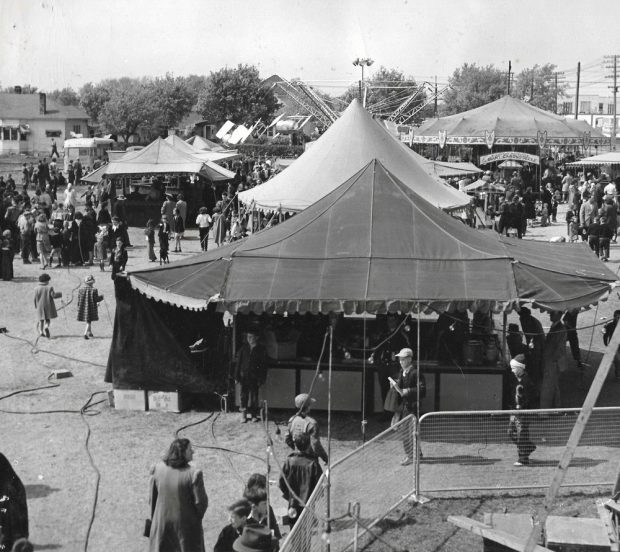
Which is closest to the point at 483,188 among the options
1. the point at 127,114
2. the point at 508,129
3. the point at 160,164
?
the point at 508,129

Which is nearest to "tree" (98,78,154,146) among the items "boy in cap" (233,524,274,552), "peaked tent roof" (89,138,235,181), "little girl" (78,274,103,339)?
"peaked tent roof" (89,138,235,181)

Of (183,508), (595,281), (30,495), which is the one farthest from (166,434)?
(595,281)

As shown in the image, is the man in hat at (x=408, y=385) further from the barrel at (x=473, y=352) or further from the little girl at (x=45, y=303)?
the little girl at (x=45, y=303)

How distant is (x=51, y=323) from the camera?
62.5 feet

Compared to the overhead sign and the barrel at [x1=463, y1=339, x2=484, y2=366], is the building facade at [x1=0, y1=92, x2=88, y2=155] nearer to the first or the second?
the overhead sign

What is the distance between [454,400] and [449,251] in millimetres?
2081

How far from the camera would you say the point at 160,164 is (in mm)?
33219

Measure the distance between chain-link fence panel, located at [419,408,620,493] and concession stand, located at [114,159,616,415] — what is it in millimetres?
1352

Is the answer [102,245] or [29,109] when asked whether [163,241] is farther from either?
[29,109]

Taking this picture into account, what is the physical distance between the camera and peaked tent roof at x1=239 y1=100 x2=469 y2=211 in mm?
21328

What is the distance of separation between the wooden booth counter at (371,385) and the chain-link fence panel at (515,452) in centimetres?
139

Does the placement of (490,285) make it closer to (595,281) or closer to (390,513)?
(595,281)

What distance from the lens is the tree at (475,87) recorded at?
97438 millimetres

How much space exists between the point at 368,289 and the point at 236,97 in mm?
87167
